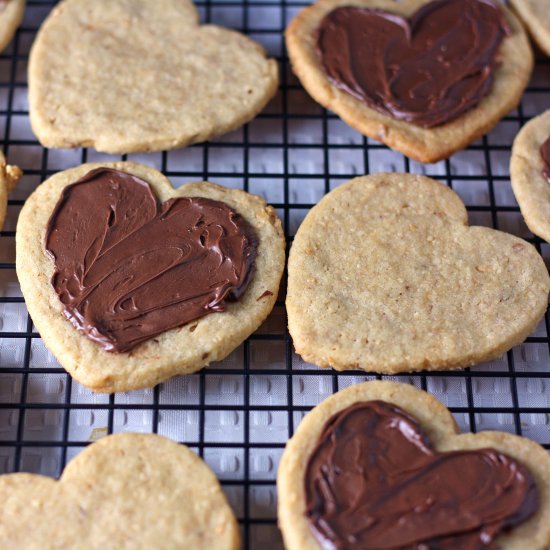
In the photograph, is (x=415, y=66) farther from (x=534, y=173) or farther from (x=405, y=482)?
(x=405, y=482)

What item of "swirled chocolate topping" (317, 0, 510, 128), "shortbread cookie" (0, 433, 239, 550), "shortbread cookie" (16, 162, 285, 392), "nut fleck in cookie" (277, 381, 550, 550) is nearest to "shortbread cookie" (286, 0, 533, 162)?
"swirled chocolate topping" (317, 0, 510, 128)

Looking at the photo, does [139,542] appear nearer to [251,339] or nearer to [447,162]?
[251,339]

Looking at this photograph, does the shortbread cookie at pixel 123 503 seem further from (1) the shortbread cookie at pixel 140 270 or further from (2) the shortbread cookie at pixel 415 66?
(2) the shortbread cookie at pixel 415 66

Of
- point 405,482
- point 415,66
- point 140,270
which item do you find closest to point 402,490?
point 405,482

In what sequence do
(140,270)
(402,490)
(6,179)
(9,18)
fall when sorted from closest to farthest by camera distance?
(402,490)
(140,270)
(6,179)
(9,18)

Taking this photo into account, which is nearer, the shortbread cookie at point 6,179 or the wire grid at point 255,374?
the wire grid at point 255,374

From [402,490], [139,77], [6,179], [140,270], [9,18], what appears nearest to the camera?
[402,490]

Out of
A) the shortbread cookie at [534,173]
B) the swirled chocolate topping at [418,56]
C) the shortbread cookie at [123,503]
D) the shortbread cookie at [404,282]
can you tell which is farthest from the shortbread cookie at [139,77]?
the shortbread cookie at [123,503]
